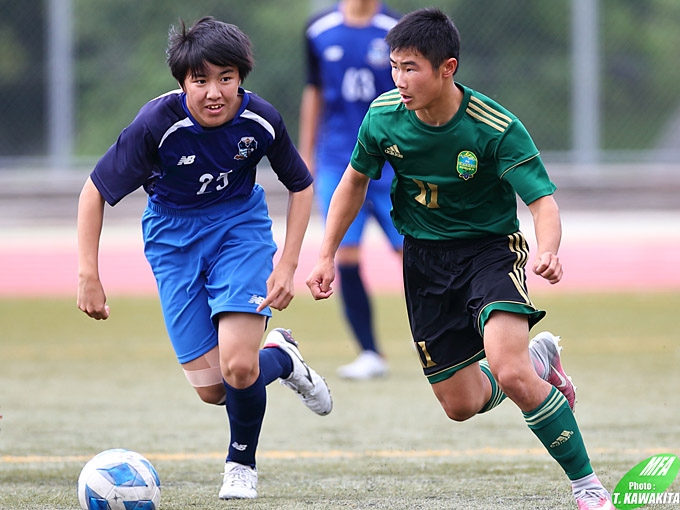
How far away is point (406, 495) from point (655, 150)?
413 inches

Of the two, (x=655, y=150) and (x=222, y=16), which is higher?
(x=222, y=16)

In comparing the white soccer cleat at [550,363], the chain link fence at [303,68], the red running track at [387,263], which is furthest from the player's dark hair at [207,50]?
the chain link fence at [303,68]

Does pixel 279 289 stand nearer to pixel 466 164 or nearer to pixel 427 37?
pixel 466 164

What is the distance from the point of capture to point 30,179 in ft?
46.2

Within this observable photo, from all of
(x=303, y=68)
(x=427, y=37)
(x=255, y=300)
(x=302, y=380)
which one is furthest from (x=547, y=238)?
(x=303, y=68)

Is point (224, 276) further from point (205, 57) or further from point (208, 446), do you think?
point (208, 446)

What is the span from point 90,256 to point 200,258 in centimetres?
47

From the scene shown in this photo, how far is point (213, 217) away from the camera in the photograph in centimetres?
439

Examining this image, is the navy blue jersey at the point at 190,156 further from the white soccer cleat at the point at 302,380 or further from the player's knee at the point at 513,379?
the player's knee at the point at 513,379

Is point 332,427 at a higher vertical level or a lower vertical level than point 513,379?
lower

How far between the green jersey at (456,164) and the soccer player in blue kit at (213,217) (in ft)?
1.35

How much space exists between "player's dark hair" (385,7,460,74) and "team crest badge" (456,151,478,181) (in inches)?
12.3

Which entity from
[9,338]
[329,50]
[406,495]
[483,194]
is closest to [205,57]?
[483,194]

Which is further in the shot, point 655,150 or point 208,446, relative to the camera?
point 655,150
